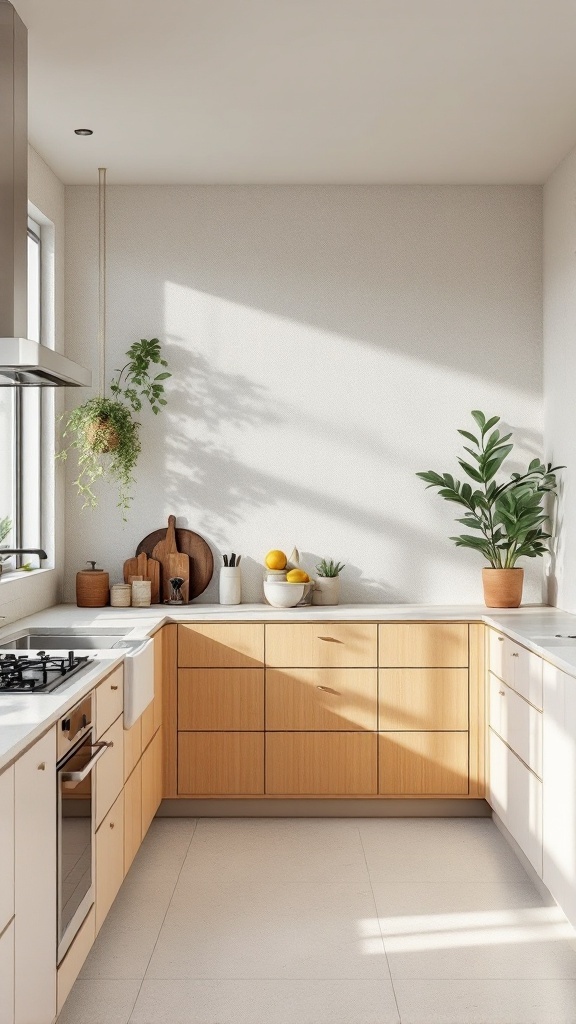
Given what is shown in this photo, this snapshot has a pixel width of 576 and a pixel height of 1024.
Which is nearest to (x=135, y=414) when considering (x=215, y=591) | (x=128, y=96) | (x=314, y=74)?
(x=215, y=591)

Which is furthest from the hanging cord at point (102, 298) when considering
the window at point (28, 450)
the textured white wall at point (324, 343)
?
the window at point (28, 450)

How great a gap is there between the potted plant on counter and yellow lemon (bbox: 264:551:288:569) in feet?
2.44

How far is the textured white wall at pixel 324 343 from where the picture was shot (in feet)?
14.8

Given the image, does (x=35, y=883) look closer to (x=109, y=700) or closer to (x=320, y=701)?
(x=109, y=700)

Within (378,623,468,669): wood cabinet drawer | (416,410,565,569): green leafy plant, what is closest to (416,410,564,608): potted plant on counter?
(416,410,565,569): green leafy plant

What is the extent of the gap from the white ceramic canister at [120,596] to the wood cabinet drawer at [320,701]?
0.82 m

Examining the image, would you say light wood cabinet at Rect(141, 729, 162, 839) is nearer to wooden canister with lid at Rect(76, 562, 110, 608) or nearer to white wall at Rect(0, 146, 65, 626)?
wooden canister with lid at Rect(76, 562, 110, 608)

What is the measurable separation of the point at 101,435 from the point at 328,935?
7.66 feet

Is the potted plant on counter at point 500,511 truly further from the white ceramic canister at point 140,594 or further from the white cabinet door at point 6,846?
the white cabinet door at point 6,846

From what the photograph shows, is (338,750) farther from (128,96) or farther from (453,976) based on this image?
(128,96)

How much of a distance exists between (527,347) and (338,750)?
2.13 meters

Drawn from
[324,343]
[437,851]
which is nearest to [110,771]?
[437,851]

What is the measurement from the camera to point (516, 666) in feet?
11.2

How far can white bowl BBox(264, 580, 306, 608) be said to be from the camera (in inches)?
164
